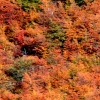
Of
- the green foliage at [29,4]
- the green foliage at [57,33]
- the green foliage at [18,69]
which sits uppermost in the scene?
the green foliage at [29,4]

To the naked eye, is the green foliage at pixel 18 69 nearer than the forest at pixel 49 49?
No

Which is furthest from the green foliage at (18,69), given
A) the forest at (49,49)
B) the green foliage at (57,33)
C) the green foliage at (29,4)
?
the green foliage at (29,4)

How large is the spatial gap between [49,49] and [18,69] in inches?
215

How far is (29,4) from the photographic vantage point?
44969 mm

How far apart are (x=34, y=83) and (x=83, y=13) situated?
11427mm

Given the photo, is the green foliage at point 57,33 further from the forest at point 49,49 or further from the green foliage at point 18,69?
the green foliage at point 18,69

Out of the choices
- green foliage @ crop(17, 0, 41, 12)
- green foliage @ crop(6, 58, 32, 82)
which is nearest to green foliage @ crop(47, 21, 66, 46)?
green foliage @ crop(17, 0, 41, 12)

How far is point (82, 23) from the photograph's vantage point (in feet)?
139

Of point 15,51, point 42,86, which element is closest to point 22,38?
point 15,51

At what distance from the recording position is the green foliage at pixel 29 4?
147ft

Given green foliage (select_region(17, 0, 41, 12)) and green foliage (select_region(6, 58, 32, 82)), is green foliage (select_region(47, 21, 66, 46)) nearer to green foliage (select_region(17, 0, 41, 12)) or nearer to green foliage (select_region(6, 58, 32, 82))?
green foliage (select_region(17, 0, 41, 12))

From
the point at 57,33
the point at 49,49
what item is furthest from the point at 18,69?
the point at 57,33

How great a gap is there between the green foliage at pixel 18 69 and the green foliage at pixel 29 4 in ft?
32.1

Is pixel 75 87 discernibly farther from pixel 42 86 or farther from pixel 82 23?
pixel 82 23
